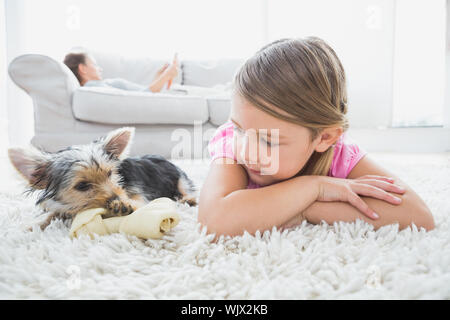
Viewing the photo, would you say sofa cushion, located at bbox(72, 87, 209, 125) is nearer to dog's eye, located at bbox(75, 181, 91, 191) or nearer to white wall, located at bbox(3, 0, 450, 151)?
dog's eye, located at bbox(75, 181, 91, 191)

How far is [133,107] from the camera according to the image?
243 cm

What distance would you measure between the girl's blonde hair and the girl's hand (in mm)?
119

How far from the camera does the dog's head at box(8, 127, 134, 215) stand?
73 centimetres

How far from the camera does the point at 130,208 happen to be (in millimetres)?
748

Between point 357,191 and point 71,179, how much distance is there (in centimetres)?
68

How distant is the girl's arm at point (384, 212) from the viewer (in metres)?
0.70

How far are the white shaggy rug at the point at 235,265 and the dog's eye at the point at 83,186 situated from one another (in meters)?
0.11

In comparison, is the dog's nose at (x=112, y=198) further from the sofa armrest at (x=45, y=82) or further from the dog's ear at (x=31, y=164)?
the sofa armrest at (x=45, y=82)

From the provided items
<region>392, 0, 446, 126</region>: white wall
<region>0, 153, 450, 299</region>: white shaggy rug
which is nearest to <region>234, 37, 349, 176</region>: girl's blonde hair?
<region>0, 153, 450, 299</region>: white shaggy rug

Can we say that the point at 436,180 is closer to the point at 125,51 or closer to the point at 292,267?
the point at 292,267

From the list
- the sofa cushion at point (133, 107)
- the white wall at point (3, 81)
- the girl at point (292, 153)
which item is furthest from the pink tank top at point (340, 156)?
the white wall at point (3, 81)

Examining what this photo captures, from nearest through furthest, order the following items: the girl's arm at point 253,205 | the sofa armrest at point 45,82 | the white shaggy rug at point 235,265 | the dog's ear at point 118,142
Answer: the white shaggy rug at point 235,265 → the girl's arm at point 253,205 → the dog's ear at point 118,142 → the sofa armrest at point 45,82

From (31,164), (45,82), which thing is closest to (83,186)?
(31,164)
